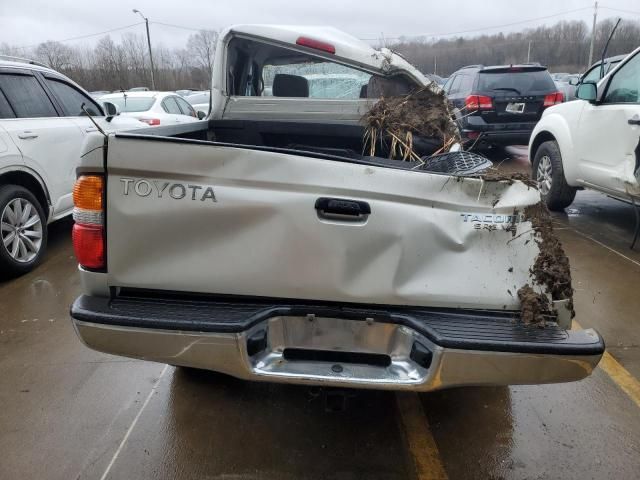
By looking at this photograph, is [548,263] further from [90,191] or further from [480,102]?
[480,102]

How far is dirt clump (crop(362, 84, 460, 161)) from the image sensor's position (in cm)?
→ 341

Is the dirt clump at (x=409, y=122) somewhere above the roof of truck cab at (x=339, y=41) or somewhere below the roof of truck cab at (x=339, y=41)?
below

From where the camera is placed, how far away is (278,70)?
4.44 m

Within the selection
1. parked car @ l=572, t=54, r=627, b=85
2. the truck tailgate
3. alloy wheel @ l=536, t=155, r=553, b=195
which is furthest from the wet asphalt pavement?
parked car @ l=572, t=54, r=627, b=85

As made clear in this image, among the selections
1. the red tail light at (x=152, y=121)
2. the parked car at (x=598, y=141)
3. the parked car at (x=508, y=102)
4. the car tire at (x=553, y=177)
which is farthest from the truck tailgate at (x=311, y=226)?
the parked car at (x=508, y=102)

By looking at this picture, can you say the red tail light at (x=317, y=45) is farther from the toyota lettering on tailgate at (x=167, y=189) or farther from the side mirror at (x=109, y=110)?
the side mirror at (x=109, y=110)

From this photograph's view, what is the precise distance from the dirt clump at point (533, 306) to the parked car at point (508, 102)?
24.5 feet

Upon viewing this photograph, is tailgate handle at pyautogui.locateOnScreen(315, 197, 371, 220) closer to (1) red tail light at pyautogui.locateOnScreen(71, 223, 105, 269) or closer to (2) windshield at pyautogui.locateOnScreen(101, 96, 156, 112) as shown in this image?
(1) red tail light at pyautogui.locateOnScreen(71, 223, 105, 269)

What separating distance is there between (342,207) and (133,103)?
28.9 feet

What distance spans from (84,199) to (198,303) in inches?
A: 25.2

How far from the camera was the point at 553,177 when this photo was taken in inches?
240

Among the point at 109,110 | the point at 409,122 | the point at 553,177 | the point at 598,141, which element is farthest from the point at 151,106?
the point at 598,141

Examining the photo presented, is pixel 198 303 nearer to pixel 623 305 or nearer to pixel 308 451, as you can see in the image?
pixel 308 451

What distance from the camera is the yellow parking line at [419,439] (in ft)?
7.55
